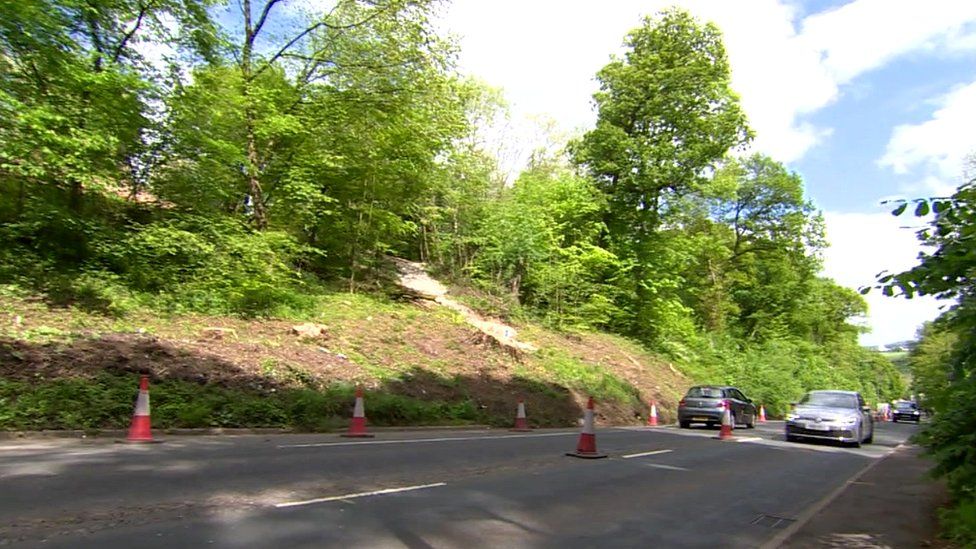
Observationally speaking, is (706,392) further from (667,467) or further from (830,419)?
(667,467)

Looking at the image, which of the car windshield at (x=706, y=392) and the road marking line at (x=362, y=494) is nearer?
the road marking line at (x=362, y=494)

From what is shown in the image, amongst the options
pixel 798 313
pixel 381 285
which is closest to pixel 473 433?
pixel 381 285

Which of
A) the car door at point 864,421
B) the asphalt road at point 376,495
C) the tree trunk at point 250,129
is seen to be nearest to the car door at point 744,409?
the car door at point 864,421

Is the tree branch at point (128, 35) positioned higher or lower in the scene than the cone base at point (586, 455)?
higher

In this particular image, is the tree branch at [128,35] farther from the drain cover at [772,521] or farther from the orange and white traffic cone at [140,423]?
the drain cover at [772,521]

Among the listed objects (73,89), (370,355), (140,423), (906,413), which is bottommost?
(906,413)

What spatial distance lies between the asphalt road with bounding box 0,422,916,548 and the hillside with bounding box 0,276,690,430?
4.53 ft

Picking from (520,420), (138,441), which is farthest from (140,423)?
(520,420)

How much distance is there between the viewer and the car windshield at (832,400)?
60.9ft

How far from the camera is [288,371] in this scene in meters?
15.2

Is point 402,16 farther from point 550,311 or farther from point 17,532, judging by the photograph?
point 17,532

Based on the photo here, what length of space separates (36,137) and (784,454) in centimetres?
1811

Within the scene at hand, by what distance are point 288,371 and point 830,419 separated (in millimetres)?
14709

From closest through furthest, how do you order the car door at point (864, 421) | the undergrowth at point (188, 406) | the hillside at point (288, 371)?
1. the undergrowth at point (188, 406)
2. the hillside at point (288, 371)
3. the car door at point (864, 421)
